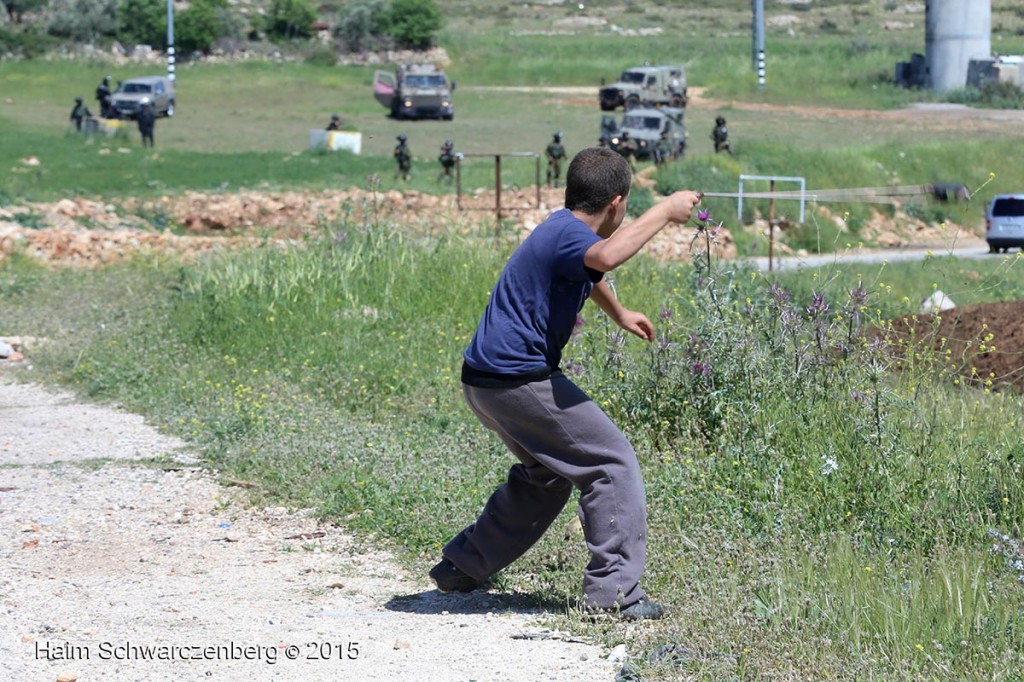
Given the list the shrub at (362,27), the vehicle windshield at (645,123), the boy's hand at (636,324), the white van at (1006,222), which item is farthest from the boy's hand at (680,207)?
the shrub at (362,27)

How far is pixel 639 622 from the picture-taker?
17.3 feet

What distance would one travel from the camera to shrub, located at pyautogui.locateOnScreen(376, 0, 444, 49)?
7400cm

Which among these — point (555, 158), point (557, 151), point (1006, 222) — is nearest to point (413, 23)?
point (557, 151)

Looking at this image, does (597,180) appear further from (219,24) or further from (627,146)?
(219,24)

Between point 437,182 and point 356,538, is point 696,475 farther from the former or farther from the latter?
point 437,182

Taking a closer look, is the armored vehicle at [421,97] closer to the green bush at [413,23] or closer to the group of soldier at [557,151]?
the group of soldier at [557,151]

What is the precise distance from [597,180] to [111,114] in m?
40.8

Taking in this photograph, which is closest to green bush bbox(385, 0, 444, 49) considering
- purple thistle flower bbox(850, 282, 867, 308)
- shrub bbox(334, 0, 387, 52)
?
shrub bbox(334, 0, 387, 52)

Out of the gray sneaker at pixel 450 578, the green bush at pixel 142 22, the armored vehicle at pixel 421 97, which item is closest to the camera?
the gray sneaker at pixel 450 578

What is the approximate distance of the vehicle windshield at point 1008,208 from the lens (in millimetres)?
25750

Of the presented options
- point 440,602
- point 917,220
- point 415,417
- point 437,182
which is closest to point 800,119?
point 917,220

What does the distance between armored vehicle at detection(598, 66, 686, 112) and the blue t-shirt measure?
4283 centimetres

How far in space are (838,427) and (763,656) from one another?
2.13 m

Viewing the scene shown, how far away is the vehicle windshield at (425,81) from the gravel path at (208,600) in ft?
128
